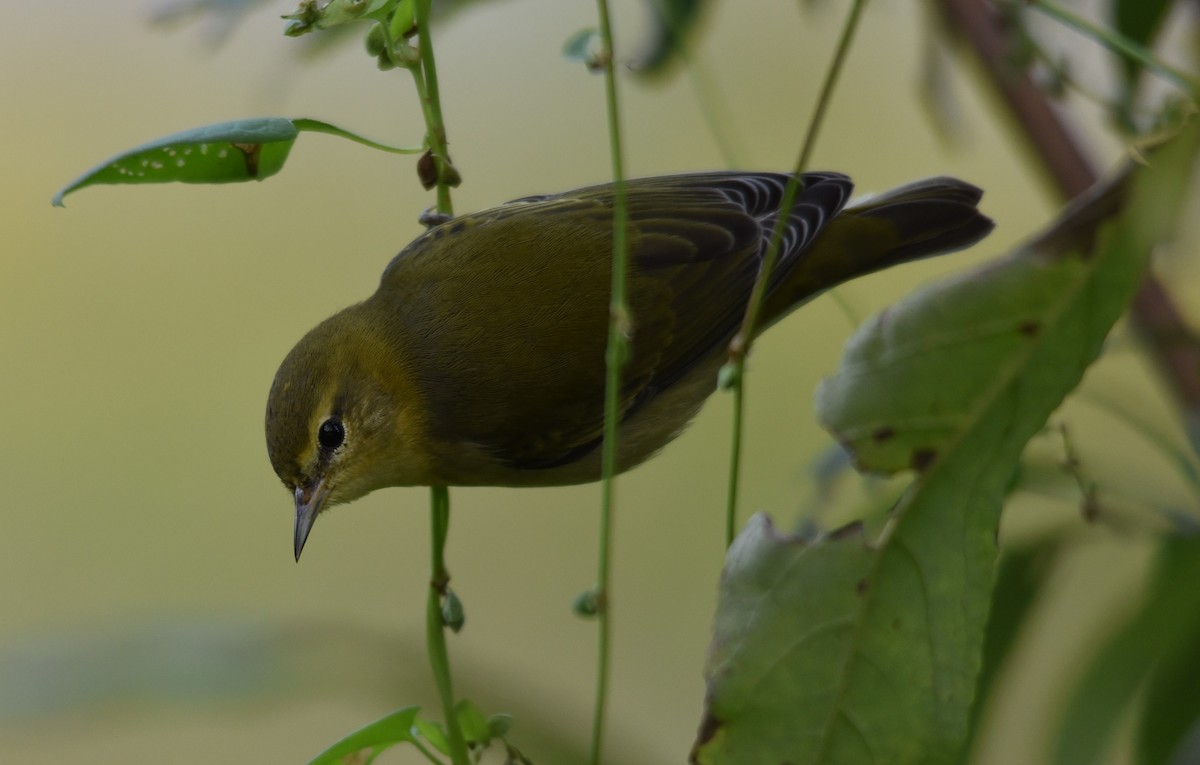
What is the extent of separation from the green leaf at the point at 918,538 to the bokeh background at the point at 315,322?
2.91 metres

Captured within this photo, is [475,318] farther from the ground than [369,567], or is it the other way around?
[475,318]

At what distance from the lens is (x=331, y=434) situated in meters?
2.06

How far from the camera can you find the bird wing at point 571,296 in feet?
6.78

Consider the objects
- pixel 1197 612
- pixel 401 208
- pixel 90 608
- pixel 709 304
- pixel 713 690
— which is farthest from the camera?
pixel 90 608

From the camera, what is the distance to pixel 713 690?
103 centimetres

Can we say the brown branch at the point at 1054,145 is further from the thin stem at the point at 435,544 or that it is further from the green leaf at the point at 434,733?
the green leaf at the point at 434,733

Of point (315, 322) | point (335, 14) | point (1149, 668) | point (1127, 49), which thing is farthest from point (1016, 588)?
point (315, 322)

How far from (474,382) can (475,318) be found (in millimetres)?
107

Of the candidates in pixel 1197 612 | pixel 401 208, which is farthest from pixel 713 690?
pixel 401 208

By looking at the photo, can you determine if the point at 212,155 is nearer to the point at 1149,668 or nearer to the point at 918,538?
the point at 918,538

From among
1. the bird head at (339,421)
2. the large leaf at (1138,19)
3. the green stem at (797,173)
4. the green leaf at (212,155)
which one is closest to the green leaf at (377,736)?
the green stem at (797,173)

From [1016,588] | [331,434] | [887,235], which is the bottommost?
[1016,588]

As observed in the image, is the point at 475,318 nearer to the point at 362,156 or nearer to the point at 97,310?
the point at 362,156

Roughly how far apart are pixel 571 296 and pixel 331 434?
44 centimetres
